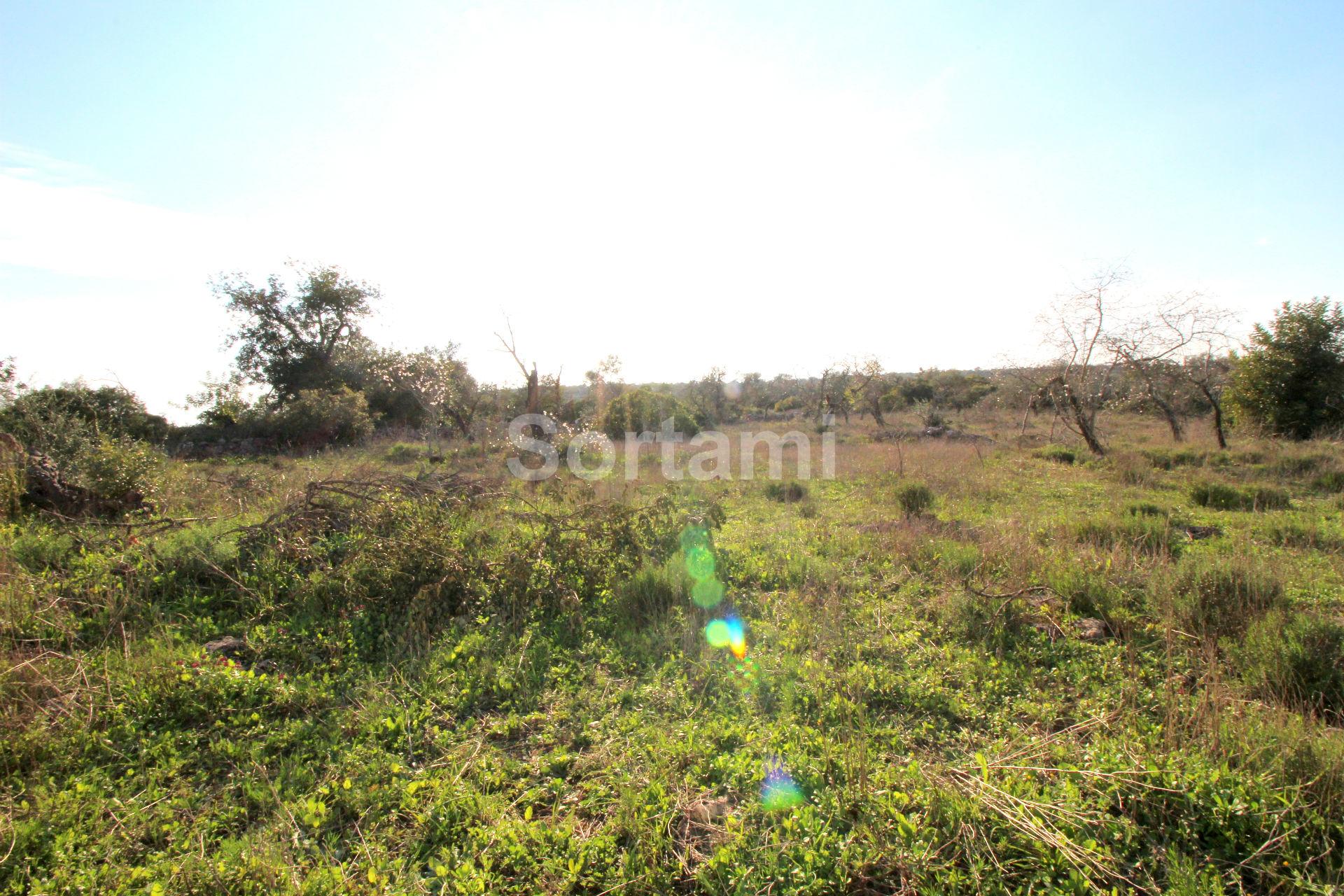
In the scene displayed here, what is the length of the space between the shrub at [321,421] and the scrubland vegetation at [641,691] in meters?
9.32

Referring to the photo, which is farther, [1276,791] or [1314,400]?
[1314,400]

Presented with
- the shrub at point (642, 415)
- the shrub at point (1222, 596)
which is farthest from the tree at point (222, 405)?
the shrub at point (1222, 596)

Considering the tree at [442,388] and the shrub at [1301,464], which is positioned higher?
the tree at [442,388]

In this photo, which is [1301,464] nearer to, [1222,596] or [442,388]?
[1222,596]

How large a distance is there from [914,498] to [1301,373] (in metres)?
15.3

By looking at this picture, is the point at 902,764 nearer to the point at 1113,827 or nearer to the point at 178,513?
the point at 1113,827

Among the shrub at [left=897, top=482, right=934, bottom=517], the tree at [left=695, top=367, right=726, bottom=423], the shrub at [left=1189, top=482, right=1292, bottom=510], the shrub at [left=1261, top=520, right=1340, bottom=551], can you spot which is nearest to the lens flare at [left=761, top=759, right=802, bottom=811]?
the shrub at [left=897, top=482, right=934, bottom=517]

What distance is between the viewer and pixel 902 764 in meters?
2.78

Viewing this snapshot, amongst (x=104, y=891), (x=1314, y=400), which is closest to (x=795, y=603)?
(x=104, y=891)

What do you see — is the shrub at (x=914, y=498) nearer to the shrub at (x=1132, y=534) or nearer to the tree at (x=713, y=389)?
the shrub at (x=1132, y=534)

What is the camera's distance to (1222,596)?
4.13 meters

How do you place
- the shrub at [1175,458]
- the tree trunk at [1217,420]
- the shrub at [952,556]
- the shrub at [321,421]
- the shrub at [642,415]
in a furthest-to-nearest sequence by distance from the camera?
the shrub at [642,415], the shrub at [321,421], the tree trunk at [1217,420], the shrub at [1175,458], the shrub at [952,556]

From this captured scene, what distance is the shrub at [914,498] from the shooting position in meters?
7.93

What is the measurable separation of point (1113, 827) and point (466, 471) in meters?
9.71
